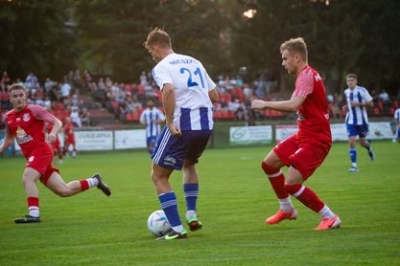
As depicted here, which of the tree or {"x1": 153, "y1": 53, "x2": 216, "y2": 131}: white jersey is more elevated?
the tree

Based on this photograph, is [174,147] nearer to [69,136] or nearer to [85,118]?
[69,136]

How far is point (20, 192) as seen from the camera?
16.8 meters

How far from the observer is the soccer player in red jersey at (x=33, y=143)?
38.0 ft

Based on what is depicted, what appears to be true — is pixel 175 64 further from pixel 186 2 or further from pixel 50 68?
pixel 186 2

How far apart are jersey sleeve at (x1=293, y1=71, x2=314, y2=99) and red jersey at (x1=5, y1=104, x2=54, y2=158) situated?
4.10m

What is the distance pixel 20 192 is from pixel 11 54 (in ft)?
102

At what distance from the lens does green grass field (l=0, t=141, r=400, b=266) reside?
7.55 metres

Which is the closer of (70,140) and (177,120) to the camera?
(177,120)

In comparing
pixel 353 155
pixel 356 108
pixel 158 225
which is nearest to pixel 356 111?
pixel 356 108

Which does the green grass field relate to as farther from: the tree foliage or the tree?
the tree foliage

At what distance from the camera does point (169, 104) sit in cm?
877

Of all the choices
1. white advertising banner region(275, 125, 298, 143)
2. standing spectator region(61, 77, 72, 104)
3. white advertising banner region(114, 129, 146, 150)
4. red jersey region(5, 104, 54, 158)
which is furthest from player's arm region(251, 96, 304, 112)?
standing spectator region(61, 77, 72, 104)

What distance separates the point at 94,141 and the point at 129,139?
1733 millimetres

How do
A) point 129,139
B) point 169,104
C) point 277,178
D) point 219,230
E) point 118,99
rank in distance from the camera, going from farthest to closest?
point 118,99 → point 129,139 → point 277,178 → point 219,230 → point 169,104
